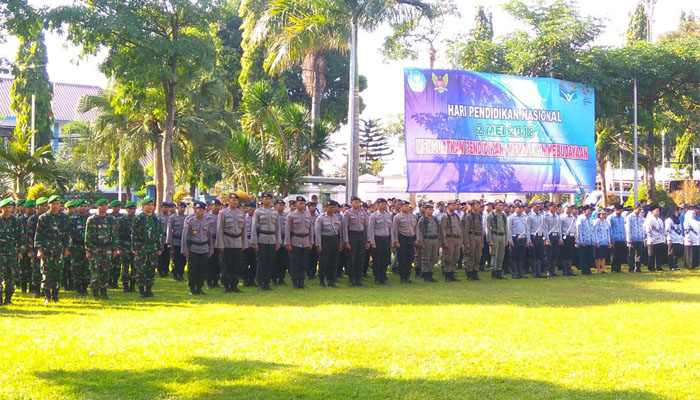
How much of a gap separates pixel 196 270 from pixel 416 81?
8.80 meters

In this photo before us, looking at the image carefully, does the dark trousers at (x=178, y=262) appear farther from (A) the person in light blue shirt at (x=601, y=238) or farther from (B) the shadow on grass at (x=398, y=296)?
(A) the person in light blue shirt at (x=601, y=238)

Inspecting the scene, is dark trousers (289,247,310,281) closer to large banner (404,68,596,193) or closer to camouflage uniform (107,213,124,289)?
camouflage uniform (107,213,124,289)

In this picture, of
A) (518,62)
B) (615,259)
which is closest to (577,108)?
(518,62)

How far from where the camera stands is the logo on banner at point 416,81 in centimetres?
1833

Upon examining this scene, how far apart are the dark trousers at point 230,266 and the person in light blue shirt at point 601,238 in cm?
859

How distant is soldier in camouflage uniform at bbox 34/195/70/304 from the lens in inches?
436

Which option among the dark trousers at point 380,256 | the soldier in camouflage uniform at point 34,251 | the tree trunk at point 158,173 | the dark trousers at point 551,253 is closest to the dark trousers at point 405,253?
the dark trousers at point 380,256

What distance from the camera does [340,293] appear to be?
12398 millimetres

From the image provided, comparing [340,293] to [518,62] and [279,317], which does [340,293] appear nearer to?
[279,317]

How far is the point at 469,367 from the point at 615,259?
39.2ft

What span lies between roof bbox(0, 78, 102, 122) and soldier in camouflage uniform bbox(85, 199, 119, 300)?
122 ft

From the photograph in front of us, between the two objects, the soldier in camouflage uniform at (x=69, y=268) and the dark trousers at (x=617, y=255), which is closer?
the soldier in camouflage uniform at (x=69, y=268)

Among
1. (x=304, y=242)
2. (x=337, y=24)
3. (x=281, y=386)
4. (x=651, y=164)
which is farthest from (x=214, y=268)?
(x=651, y=164)

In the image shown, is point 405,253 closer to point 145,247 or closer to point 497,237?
point 497,237
